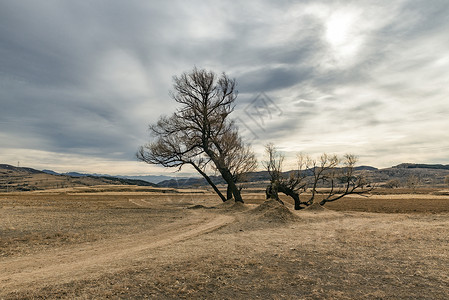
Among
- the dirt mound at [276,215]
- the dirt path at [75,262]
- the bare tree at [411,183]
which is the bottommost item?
the dirt path at [75,262]

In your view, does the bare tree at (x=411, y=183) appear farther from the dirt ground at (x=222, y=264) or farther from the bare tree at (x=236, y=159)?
the dirt ground at (x=222, y=264)

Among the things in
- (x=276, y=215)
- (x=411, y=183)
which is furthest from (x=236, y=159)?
(x=411, y=183)

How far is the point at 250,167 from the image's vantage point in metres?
35.9

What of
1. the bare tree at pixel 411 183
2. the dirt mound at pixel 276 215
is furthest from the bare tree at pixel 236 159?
the bare tree at pixel 411 183

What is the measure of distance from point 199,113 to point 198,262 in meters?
24.5

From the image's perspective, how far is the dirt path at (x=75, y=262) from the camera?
6.87 m

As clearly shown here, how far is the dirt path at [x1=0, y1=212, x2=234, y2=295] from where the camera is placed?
6.87 metres

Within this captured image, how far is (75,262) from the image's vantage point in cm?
893

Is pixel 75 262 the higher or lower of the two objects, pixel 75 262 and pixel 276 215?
the lower

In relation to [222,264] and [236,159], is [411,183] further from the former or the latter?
[222,264]

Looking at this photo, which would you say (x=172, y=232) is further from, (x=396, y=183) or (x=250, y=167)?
(x=396, y=183)

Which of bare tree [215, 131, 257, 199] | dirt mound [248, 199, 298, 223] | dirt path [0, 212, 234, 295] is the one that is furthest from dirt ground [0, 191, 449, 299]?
bare tree [215, 131, 257, 199]

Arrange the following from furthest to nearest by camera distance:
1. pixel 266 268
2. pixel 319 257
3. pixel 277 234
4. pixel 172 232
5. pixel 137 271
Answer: pixel 172 232, pixel 277 234, pixel 319 257, pixel 266 268, pixel 137 271

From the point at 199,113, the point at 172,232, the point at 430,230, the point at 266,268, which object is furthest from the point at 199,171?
the point at 266,268
